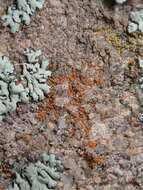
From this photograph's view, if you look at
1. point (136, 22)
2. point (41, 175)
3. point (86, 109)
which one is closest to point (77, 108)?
point (86, 109)

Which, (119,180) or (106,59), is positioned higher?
(106,59)

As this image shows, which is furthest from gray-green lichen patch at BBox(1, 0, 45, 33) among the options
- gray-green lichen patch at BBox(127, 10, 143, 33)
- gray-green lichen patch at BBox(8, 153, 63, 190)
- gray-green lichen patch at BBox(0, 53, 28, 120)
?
gray-green lichen patch at BBox(8, 153, 63, 190)

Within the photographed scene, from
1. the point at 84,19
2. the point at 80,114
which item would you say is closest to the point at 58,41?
the point at 84,19

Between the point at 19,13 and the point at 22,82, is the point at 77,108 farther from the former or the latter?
the point at 19,13

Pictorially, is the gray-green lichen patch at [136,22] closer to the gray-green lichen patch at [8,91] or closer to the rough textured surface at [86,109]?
the rough textured surface at [86,109]

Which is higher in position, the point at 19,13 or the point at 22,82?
the point at 19,13

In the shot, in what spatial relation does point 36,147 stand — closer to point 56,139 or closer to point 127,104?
point 56,139

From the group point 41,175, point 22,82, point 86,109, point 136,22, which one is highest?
point 136,22
